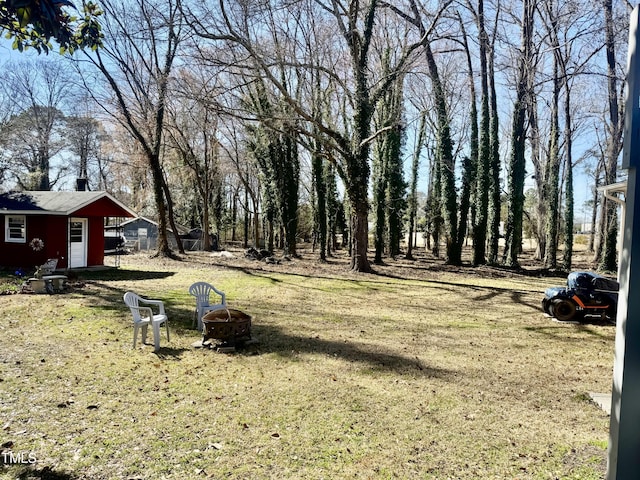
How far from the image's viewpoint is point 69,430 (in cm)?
367

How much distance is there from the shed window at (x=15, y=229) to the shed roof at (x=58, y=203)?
0.47 m

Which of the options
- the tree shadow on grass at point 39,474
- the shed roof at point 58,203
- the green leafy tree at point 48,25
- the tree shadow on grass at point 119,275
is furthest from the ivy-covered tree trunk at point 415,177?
the tree shadow on grass at point 39,474

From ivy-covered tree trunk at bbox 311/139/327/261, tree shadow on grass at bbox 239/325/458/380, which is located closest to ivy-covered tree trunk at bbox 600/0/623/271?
ivy-covered tree trunk at bbox 311/139/327/261

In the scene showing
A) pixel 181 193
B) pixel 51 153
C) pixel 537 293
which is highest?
pixel 51 153

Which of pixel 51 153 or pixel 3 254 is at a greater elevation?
pixel 51 153

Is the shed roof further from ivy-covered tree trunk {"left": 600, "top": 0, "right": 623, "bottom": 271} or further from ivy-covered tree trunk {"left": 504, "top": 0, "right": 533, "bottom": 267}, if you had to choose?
ivy-covered tree trunk {"left": 600, "top": 0, "right": 623, "bottom": 271}

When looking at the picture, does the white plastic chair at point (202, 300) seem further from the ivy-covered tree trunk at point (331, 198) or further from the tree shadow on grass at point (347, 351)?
the ivy-covered tree trunk at point (331, 198)

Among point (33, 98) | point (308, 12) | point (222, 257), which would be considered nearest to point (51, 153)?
point (33, 98)

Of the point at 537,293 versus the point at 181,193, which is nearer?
the point at 537,293

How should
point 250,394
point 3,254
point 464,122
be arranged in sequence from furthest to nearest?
point 464,122 → point 3,254 → point 250,394

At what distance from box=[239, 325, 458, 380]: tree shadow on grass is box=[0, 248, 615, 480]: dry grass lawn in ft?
0.13

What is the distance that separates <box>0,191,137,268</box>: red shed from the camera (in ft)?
48.5

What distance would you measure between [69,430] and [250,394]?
1.82 m

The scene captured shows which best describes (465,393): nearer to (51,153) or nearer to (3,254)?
(3,254)
